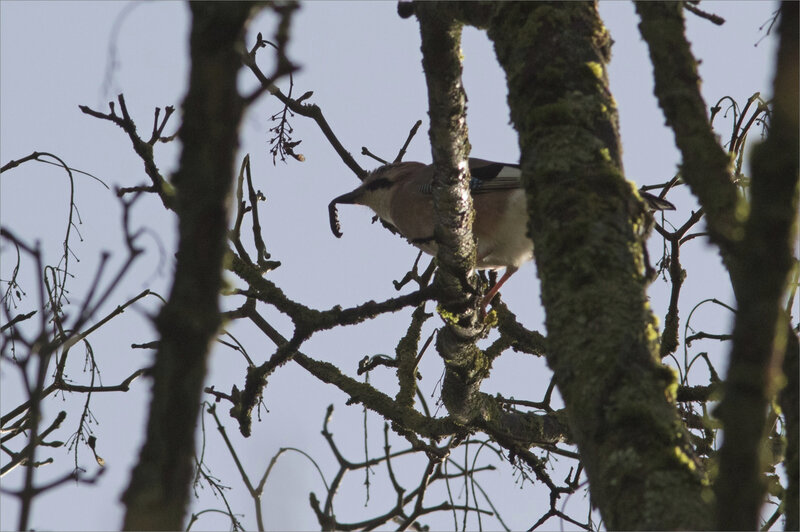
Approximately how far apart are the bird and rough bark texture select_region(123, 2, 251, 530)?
3.90 meters

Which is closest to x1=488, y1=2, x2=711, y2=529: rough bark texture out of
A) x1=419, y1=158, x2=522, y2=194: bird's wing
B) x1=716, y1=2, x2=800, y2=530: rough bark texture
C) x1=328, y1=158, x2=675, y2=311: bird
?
x1=716, y1=2, x2=800, y2=530: rough bark texture

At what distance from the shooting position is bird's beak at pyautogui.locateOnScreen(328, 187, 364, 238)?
Result: 6.48 meters

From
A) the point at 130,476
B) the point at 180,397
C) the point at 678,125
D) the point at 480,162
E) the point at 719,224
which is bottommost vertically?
the point at 130,476

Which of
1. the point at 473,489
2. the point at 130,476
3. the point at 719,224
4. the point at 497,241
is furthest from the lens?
the point at 497,241

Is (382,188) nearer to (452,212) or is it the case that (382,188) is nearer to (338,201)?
(338,201)

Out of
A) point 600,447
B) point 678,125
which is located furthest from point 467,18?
point 600,447

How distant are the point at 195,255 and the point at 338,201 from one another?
5.45 m

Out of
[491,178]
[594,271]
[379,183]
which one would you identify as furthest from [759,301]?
[379,183]

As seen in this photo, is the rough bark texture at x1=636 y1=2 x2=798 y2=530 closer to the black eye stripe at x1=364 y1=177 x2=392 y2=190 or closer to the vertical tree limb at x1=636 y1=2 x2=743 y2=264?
the vertical tree limb at x1=636 y1=2 x2=743 y2=264

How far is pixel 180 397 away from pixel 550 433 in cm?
377

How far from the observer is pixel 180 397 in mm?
1502

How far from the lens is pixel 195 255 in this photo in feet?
4.99

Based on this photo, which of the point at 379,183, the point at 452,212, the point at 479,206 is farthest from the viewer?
the point at 379,183

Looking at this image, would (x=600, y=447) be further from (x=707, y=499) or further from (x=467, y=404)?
(x=467, y=404)
